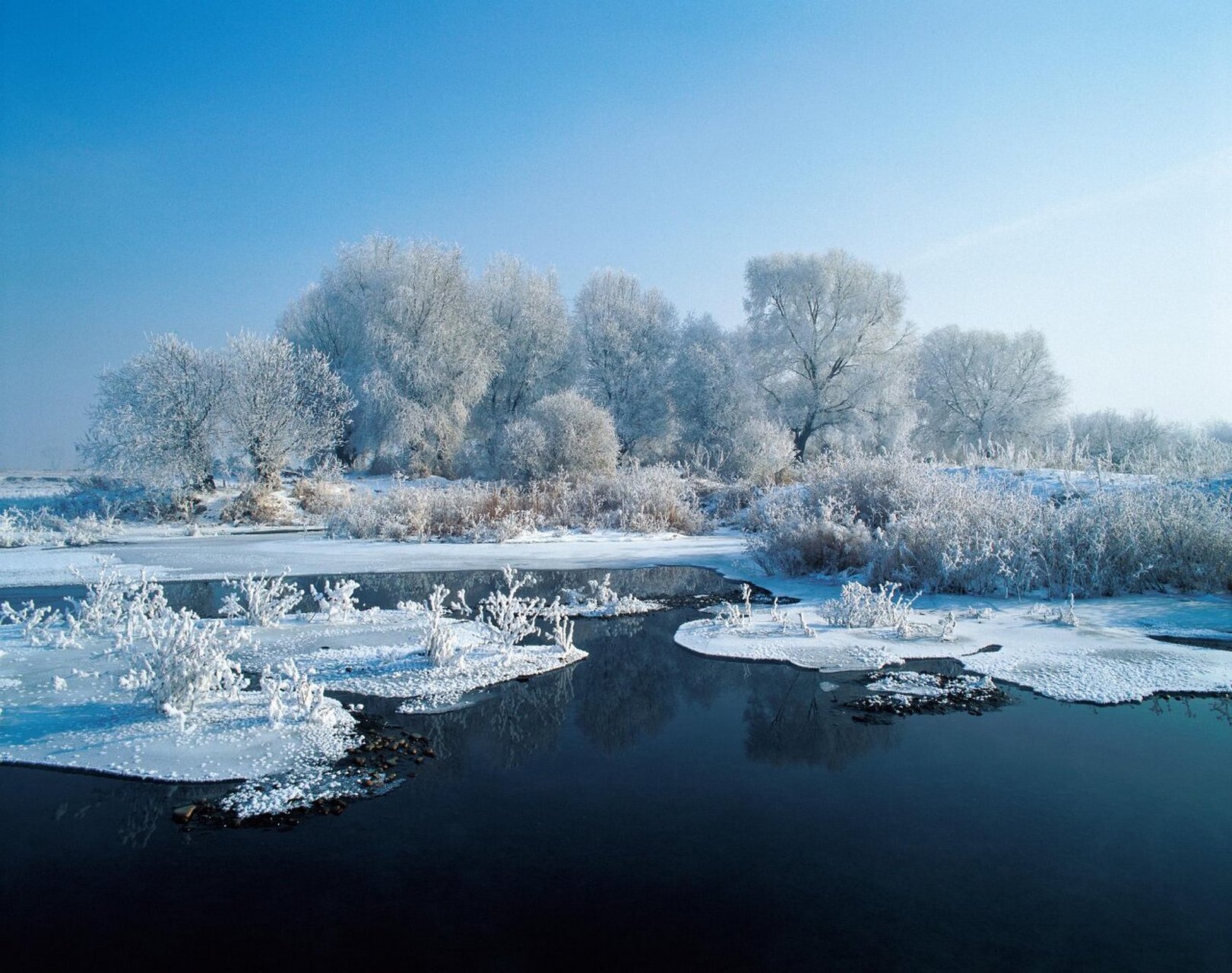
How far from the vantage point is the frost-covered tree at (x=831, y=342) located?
30172 mm

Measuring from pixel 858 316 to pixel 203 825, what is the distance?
3081 cm

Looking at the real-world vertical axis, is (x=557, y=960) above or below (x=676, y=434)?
below

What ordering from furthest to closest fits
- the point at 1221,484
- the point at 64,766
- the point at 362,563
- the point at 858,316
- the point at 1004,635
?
the point at 858,316 → the point at 362,563 → the point at 1221,484 → the point at 1004,635 → the point at 64,766

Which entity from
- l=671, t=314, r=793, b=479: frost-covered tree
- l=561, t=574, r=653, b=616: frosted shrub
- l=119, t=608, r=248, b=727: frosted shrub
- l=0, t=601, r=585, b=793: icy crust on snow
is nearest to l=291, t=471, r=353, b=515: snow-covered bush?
l=671, t=314, r=793, b=479: frost-covered tree

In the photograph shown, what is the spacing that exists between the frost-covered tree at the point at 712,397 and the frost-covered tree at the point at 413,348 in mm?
8208

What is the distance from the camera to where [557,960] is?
8.48ft

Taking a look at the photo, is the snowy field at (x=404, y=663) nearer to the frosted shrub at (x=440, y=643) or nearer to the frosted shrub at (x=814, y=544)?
the frosted shrub at (x=440, y=643)

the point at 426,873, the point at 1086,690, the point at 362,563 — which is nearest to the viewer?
the point at 426,873

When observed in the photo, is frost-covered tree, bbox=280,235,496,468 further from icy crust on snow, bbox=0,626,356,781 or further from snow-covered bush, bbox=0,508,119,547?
icy crust on snow, bbox=0,626,356,781

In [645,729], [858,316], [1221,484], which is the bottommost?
[645,729]

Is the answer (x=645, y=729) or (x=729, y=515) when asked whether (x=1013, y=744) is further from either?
(x=729, y=515)

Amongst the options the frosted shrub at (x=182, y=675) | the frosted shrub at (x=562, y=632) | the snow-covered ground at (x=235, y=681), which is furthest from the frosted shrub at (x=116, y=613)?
the frosted shrub at (x=562, y=632)

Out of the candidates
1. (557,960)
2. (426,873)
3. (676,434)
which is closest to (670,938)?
(557,960)

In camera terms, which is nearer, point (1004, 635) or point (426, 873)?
point (426, 873)
